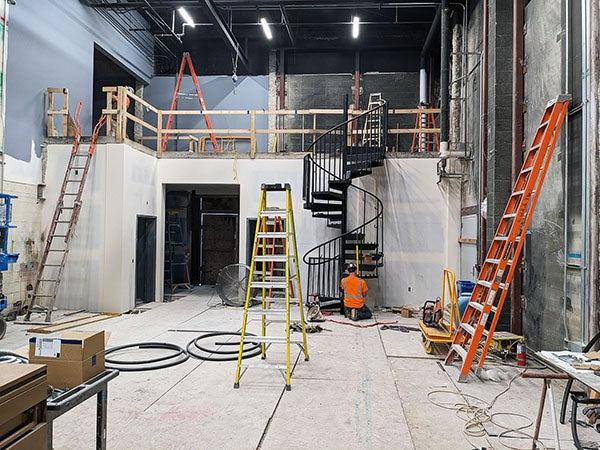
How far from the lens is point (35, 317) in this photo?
22.8 ft

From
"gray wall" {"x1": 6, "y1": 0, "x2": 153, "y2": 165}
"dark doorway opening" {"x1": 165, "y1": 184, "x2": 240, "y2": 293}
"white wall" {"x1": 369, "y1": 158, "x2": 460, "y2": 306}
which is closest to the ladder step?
"white wall" {"x1": 369, "y1": 158, "x2": 460, "y2": 306}

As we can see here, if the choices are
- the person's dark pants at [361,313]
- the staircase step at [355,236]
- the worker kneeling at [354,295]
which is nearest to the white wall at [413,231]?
the staircase step at [355,236]

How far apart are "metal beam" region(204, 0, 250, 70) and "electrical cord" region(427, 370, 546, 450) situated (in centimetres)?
864

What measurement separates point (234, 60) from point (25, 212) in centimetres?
722

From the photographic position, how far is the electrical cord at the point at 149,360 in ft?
14.8

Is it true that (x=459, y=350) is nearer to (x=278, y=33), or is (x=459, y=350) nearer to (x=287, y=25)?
(x=287, y=25)

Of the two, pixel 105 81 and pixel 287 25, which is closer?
pixel 287 25

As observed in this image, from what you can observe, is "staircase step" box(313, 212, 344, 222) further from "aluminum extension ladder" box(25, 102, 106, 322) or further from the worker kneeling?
"aluminum extension ladder" box(25, 102, 106, 322)

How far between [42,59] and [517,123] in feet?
26.1

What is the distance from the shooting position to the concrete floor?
9.89 feet

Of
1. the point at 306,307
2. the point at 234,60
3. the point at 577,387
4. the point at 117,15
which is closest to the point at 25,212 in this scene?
the point at 306,307

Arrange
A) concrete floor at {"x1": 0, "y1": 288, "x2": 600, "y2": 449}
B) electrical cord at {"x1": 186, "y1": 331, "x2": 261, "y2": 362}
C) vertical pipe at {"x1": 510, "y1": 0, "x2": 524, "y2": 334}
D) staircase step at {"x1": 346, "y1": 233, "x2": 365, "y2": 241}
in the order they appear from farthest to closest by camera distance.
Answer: staircase step at {"x1": 346, "y1": 233, "x2": 365, "y2": 241}, vertical pipe at {"x1": 510, "y1": 0, "x2": 524, "y2": 334}, electrical cord at {"x1": 186, "y1": 331, "x2": 261, "y2": 362}, concrete floor at {"x1": 0, "y1": 288, "x2": 600, "y2": 449}

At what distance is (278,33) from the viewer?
1223 cm

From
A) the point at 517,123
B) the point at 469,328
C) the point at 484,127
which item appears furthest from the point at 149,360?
the point at 484,127
